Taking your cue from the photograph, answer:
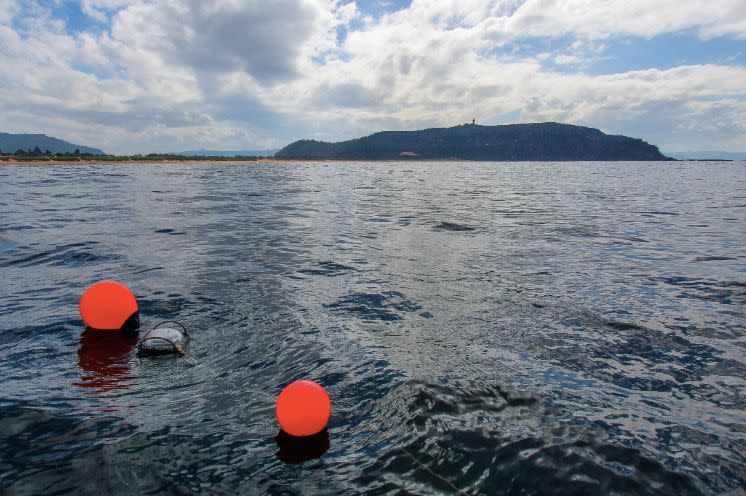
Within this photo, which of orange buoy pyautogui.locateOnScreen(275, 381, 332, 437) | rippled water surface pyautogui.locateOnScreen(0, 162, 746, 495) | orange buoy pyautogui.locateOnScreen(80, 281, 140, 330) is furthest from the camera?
orange buoy pyautogui.locateOnScreen(80, 281, 140, 330)

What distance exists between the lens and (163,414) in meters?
6.18

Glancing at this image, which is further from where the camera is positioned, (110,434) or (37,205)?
(37,205)

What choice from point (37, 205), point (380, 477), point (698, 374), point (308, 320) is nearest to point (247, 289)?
point (308, 320)

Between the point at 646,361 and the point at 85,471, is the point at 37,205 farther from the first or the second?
the point at 646,361

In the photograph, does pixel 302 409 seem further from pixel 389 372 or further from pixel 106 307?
pixel 106 307

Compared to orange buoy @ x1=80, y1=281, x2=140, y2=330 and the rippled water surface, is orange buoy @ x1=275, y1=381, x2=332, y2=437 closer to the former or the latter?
the rippled water surface

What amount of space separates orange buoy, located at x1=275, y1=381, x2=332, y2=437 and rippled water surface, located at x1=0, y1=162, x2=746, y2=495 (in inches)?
12.3

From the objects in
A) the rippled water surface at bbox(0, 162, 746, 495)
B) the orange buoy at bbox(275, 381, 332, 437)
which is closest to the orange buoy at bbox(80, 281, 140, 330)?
the rippled water surface at bbox(0, 162, 746, 495)

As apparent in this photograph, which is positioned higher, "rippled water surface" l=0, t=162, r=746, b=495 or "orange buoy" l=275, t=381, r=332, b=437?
"orange buoy" l=275, t=381, r=332, b=437

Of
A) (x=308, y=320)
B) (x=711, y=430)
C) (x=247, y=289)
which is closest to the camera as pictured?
(x=711, y=430)

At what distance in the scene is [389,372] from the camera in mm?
7555

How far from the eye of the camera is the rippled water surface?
518 centimetres

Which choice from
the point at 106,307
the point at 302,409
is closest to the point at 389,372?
the point at 302,409

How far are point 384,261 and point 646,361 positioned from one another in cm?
923
